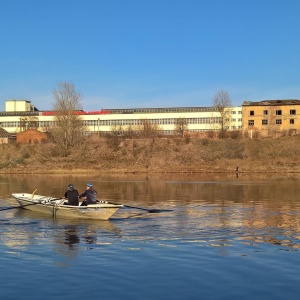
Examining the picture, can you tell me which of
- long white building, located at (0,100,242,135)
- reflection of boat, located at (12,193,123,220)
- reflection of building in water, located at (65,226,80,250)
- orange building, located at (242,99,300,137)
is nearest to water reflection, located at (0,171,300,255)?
reflection of building in water, located at (65,226,80,250)

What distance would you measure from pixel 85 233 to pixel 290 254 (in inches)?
357

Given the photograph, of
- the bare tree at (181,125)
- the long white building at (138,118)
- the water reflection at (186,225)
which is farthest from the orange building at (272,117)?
the water reflection at (186,225)

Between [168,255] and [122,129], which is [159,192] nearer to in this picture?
[168,255]

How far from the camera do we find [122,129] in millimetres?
112625

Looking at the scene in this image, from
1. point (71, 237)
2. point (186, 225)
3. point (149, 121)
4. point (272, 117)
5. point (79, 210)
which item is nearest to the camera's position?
point (71, 237)

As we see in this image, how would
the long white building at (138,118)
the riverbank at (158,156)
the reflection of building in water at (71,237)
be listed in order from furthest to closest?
the long white building at (138,118) < the riverbank at (158,156) < the reflection of building in water at (71,237)

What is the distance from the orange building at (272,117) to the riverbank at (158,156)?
17211 mm

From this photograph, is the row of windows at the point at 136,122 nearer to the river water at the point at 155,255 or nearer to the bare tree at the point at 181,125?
the bare tree at the point at 181,125

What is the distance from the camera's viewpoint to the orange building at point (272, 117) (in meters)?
107

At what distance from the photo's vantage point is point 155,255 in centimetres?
1688

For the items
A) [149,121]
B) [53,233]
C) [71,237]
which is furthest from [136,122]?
[71,237]

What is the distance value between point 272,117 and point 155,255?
95.7 m

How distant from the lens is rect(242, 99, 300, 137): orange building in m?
107

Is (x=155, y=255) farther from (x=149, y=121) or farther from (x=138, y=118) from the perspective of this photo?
(x=138, y=118)
